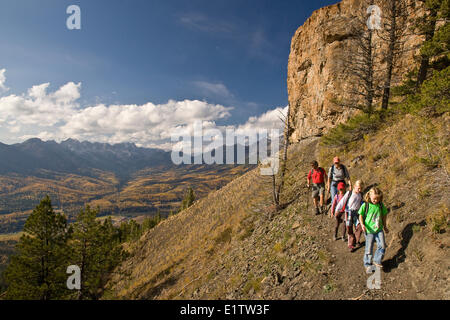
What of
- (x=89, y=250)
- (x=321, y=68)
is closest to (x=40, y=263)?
(x=89, y=250)

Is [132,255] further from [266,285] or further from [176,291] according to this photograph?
[266,285]

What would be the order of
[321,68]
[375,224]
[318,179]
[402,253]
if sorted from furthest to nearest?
[321,68] → [318,179] → [402,253] → [375,224]

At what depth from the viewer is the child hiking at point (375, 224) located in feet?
16.8

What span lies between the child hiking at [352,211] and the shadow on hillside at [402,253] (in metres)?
1.07

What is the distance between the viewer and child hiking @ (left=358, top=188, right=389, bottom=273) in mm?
5129

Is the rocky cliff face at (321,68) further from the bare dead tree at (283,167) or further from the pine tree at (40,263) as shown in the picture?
the pine tree at (40,263)

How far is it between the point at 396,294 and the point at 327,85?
3390 centimetres

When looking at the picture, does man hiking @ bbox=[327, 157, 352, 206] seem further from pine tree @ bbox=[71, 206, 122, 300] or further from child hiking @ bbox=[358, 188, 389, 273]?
pine tree @ bbox=[71, 206, 122, 300]

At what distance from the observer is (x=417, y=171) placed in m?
7.57

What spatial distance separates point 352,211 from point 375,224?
110cm

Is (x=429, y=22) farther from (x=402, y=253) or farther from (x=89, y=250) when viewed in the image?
(x=89, y=250)

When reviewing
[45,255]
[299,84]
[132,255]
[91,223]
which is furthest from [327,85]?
[132,255]

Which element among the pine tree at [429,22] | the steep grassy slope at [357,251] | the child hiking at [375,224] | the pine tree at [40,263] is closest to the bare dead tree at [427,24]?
the pine tree at [429,22]

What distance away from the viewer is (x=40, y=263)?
47.2 ft
